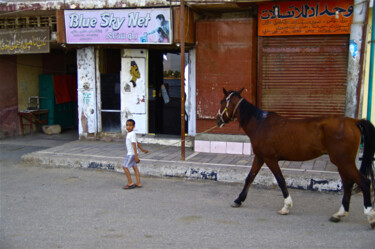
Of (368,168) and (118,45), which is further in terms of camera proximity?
(118,45)

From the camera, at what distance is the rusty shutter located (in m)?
8.66

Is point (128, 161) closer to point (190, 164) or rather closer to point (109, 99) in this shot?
point (190, 164)

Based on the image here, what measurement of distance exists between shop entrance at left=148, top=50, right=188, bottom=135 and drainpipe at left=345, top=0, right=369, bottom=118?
17.6 ft

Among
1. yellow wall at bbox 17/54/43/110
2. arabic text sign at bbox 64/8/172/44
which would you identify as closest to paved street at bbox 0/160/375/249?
arabic text sign at bbox 64/8/172/44

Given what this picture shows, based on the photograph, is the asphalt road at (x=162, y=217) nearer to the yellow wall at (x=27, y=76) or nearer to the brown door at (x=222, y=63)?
the brown door at (x=222, y=63)

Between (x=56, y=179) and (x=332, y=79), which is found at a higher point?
(x=332, y=79)

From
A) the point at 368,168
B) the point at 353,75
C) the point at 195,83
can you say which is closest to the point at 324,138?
the point at 368,168

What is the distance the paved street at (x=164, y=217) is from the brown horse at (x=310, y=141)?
1.26 ft

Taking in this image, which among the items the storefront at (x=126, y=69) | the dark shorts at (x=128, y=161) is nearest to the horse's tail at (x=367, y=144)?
the dark shorts at (x=128, y=161)

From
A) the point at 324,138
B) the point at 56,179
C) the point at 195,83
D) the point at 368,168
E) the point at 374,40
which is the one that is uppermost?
the point at 374,40

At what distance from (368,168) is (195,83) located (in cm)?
531

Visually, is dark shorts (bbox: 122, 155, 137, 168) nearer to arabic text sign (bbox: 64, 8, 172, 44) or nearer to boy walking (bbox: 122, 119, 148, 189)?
boy walking (bbox: 122, 119, 148, 189)

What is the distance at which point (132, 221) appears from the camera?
17.7 ft

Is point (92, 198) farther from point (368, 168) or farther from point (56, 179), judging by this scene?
point (368, 168)
